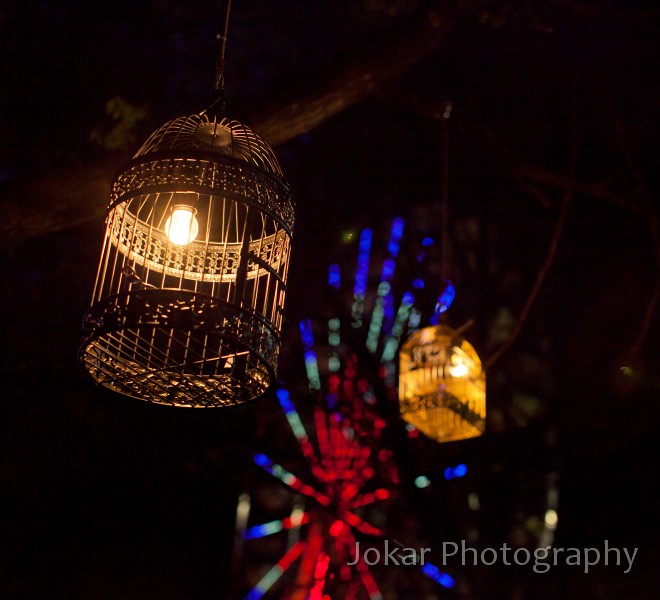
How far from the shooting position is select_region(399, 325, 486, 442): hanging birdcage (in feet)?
9.46

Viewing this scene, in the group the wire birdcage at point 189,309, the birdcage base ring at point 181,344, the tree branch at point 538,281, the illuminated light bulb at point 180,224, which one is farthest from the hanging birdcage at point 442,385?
the illuminated light bulb at point 180,224

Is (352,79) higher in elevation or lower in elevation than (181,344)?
higher

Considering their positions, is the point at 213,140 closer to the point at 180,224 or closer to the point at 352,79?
the point at 180,224

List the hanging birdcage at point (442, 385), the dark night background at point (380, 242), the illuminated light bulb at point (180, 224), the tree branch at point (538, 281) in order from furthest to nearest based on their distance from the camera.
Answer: the dark night background at point (380, 242), the tree branch at point (538, 281), the hanging birdcage at point (442, 385), the illuminated light bulb at point (180, 224)

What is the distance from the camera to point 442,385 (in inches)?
113

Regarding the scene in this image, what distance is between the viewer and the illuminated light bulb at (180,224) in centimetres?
220

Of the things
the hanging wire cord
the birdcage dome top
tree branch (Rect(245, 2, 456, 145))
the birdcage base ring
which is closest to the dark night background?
tree branch (Rect(245, 2, 456, 145))

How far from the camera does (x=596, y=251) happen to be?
6.36 meters

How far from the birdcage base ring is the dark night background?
92 centimetres

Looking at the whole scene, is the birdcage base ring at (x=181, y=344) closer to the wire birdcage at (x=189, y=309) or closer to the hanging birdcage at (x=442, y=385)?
the wire birdcage at (x=189, y=309)

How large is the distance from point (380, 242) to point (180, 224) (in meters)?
5.14

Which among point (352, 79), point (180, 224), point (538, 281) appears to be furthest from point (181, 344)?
point (538, 281)

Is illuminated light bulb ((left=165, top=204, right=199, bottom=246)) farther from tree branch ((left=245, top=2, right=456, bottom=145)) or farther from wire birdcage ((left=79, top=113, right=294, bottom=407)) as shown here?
tree branch ((left=245, top=2, right=456, bottom=145))

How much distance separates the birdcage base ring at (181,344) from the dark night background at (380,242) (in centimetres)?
92
